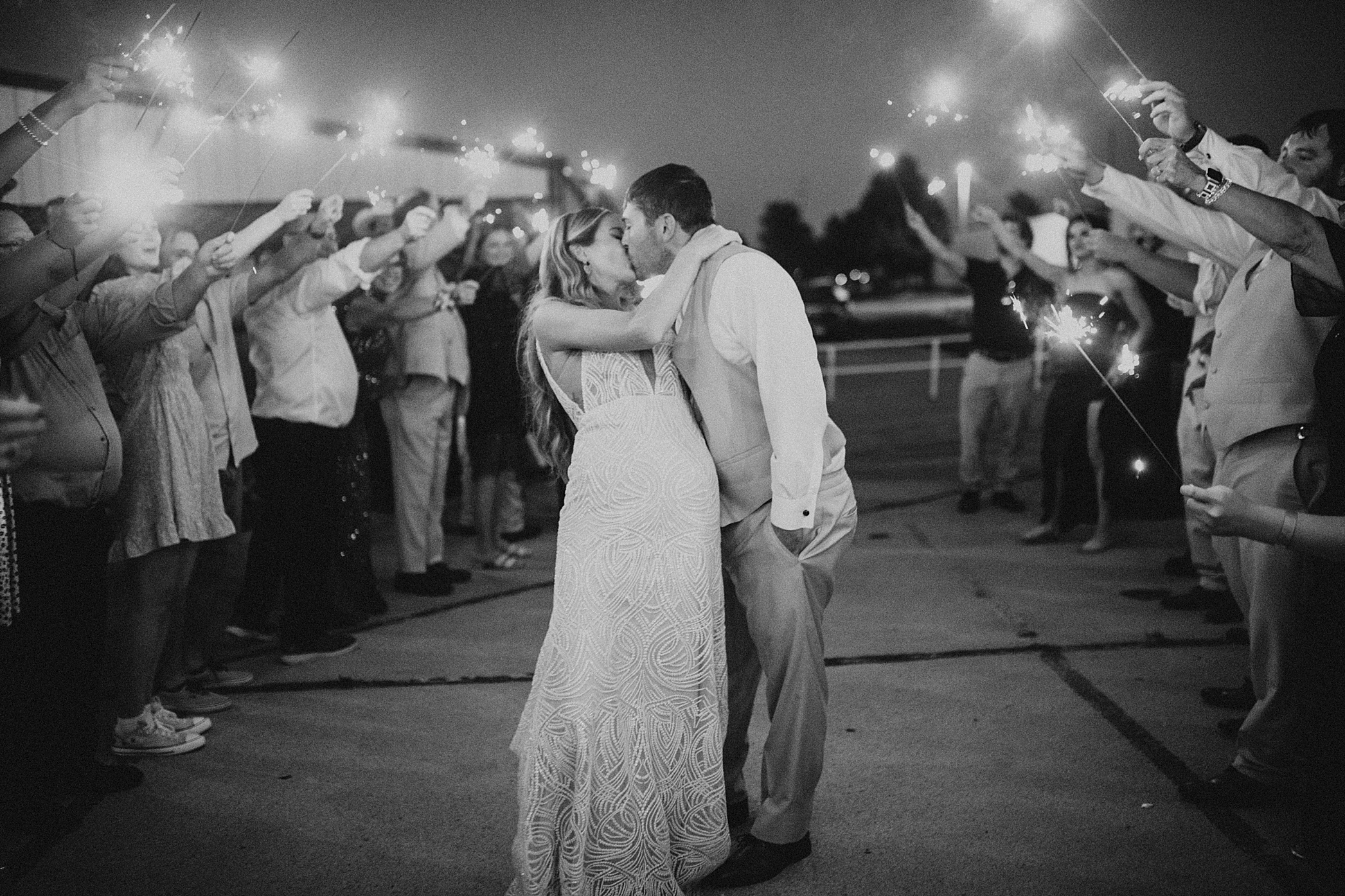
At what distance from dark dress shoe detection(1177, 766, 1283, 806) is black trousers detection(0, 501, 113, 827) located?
3914 millimetres

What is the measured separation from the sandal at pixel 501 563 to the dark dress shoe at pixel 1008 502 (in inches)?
161

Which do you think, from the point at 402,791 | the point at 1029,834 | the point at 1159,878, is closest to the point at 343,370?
the point at 402,791

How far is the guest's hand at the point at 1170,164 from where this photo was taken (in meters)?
3.30

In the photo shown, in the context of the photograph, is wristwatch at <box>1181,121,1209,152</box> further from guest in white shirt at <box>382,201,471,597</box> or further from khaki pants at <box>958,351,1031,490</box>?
khaki pants at <box>958,351,1031,490</box>

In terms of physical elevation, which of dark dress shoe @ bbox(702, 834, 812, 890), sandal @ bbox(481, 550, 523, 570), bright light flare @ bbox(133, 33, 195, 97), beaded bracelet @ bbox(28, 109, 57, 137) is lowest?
dark dress shoe @ bbox(702, 834, 812, 890)

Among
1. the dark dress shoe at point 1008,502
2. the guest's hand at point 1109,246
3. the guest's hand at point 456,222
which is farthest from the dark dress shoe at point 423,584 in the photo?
the dark dress shoe at point 1008,502

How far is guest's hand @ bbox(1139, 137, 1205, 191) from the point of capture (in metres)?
3.30

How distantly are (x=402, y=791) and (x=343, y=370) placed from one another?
2495mm

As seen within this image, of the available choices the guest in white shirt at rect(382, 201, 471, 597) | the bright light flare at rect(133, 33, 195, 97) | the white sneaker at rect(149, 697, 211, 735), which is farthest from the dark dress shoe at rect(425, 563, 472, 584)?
the bright light flare at rect(133, 33, 195, 97)

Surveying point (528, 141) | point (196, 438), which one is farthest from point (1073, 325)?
point (196, 438)

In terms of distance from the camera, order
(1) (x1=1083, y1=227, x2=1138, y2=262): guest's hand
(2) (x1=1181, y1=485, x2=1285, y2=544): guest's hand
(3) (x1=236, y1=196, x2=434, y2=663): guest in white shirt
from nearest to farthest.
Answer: (2) (x1=1181, y1=485, x2=1285, y2=544): guest's hand
(1) (x1=1083, y1=227, x2=1138, y2=262): guest's hand
(3) (x1=236, y1=196, x2=434, y2=663): guest in white shirt

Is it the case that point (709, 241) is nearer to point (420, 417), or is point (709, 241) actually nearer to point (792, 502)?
point (792, 502)

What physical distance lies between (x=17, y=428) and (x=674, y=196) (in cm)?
190

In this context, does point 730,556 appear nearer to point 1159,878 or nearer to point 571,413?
point 571,413
